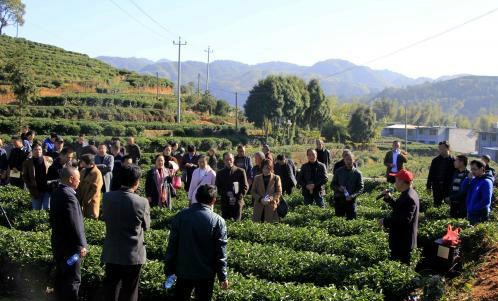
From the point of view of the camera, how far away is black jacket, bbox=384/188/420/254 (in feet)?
23.0

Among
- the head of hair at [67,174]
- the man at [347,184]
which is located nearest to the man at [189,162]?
the man at [347,184]

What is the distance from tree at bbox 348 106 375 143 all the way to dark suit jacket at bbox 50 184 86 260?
236 feet

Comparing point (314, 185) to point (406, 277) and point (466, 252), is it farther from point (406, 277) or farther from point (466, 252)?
point (406, 277)

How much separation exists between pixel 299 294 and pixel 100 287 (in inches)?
113

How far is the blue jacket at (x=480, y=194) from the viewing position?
9211 mm

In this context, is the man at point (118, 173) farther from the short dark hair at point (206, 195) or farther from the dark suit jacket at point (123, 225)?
the short dark hair at point (206, 195)

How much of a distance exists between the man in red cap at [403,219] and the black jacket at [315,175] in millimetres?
4697

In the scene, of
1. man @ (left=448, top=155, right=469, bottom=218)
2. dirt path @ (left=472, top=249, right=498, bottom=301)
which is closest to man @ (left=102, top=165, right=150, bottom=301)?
dirt path @ (left=472, top=249, right=498, bottom=301)

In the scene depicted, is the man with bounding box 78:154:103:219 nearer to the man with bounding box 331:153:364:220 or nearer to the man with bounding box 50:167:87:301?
the man with bounding box 50:167:87:301

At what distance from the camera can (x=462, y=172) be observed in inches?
428

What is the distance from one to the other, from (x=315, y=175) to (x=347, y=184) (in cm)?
159

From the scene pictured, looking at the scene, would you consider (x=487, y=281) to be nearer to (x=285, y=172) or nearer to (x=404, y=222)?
(x=404, y=222)

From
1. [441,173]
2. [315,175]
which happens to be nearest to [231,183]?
[315,175]

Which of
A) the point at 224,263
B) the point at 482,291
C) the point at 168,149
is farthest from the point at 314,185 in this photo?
the point at 224,263
